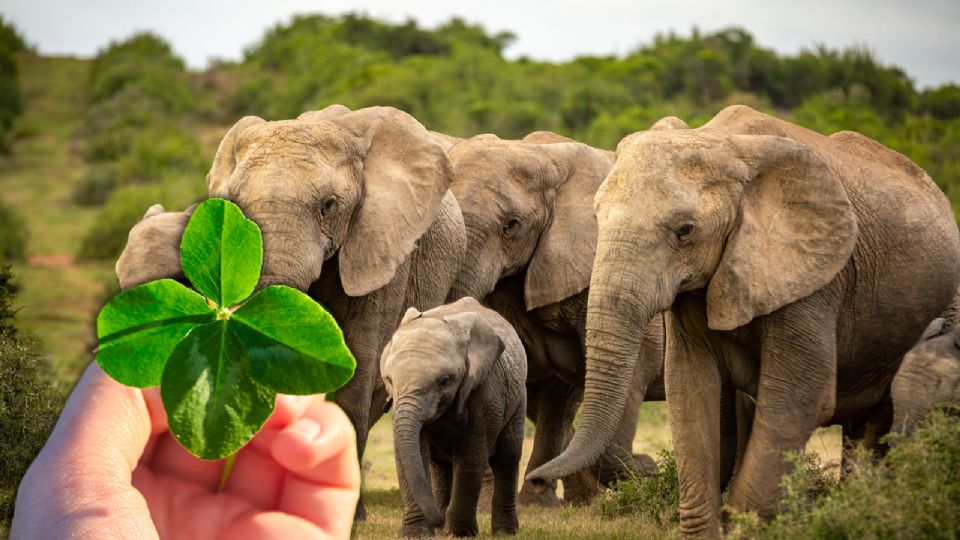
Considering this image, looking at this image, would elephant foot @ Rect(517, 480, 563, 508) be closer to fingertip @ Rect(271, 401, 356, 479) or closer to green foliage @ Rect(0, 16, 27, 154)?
fingertip @ Rect(271, 401, 356, 479)

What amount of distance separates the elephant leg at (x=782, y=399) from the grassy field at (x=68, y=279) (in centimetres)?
98

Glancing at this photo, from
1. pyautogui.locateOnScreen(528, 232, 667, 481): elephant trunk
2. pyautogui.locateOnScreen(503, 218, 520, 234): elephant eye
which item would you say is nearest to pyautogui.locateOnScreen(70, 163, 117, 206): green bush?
pyautogui.locateOnScreen(503, 218, 520, 234): elephant eye

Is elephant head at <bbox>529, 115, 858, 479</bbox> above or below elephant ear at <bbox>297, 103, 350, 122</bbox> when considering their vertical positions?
below

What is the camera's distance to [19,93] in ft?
210

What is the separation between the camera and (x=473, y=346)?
741 centimetres

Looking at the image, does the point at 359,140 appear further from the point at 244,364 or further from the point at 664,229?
the point at 244,364

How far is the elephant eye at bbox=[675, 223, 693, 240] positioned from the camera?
6.32 metres

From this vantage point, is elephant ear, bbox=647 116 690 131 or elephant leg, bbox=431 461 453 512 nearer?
elephant ear, bbox=647 116 690 131

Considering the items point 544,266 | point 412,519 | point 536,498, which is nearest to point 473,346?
point 412,519

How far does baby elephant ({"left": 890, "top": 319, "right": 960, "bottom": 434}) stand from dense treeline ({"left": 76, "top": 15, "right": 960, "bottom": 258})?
1788cm

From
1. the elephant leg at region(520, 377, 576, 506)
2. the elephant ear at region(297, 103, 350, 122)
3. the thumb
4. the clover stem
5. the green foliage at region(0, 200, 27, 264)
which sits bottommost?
the green foliage at region(0, 200, 27, 264)

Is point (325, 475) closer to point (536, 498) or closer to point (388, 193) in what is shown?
point (388, 193)

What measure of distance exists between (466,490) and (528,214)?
9.78 ft

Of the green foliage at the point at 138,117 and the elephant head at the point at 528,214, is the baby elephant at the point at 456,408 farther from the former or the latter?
the green foliage at the point at 138,117
